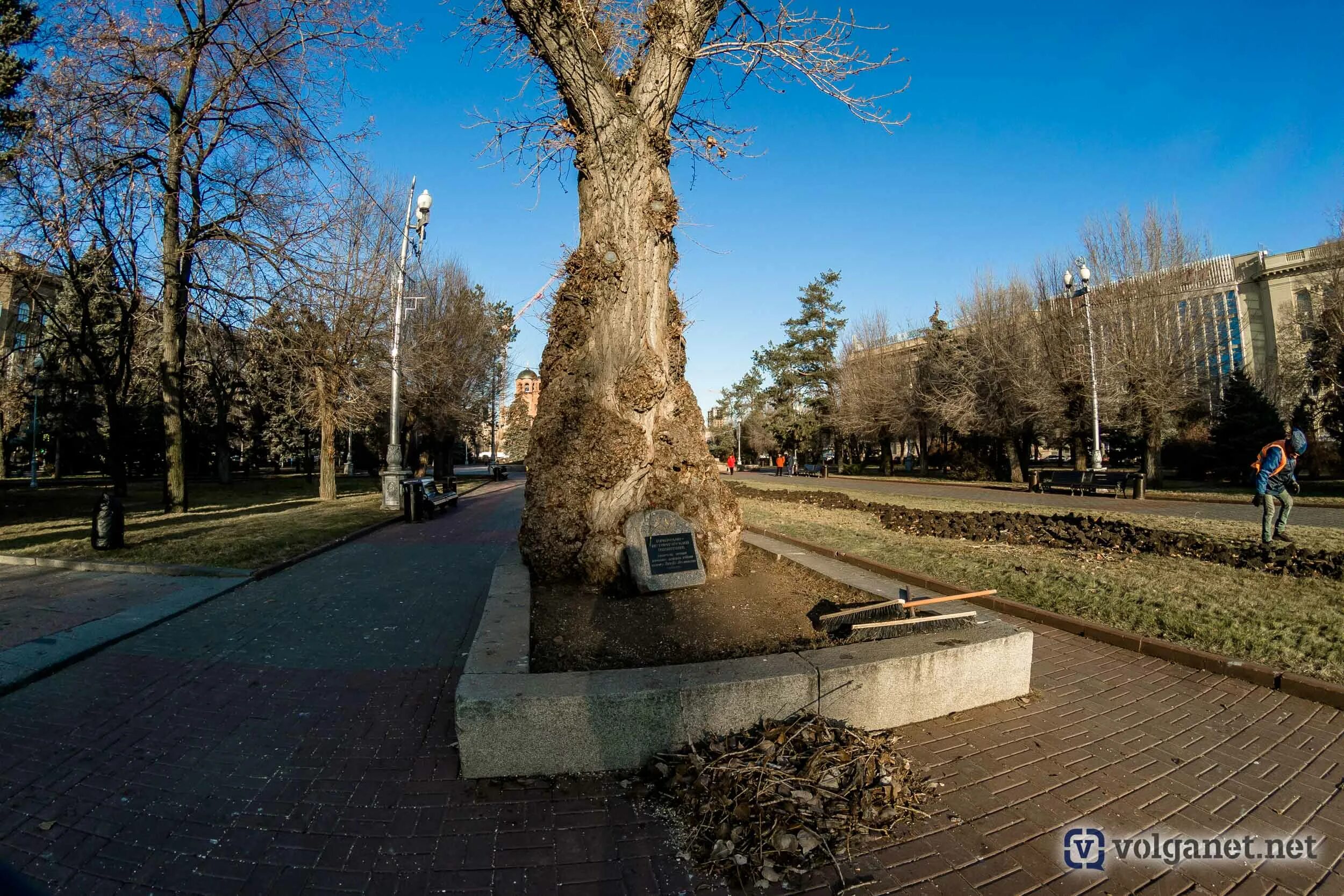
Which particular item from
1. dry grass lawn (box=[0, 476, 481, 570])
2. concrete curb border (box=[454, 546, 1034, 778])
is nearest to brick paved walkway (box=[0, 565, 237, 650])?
dry grass lawn (box=[0, 476, 481, 570])

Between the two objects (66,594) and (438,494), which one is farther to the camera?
(438,494)

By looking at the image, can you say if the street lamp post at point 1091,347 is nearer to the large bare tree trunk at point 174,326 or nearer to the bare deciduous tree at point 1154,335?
the bare deciduous tree at point 1154,335

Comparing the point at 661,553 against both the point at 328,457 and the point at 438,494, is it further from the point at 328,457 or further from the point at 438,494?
the point at 328,457

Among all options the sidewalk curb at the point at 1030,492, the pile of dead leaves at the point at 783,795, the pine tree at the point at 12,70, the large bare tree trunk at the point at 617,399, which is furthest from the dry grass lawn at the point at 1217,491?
the pine tree at the point at 12,70

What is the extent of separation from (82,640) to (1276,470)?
14.3 metres

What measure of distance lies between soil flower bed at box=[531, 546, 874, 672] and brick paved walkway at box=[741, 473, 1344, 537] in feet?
30.2

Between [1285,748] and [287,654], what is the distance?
6760 millimetres

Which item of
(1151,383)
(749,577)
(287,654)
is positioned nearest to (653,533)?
(749,577)

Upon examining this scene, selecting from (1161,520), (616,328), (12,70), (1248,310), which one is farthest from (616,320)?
(1248,310)

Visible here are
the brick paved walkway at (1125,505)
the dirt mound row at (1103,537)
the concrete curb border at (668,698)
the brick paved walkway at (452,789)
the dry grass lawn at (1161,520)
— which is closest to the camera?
the brick paved walkway at (452,789)

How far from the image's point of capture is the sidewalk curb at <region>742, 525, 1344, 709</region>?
Result: 4.19 meters

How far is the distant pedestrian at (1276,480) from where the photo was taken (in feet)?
30.3

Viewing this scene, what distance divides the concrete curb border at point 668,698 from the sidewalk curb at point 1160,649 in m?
2.06
